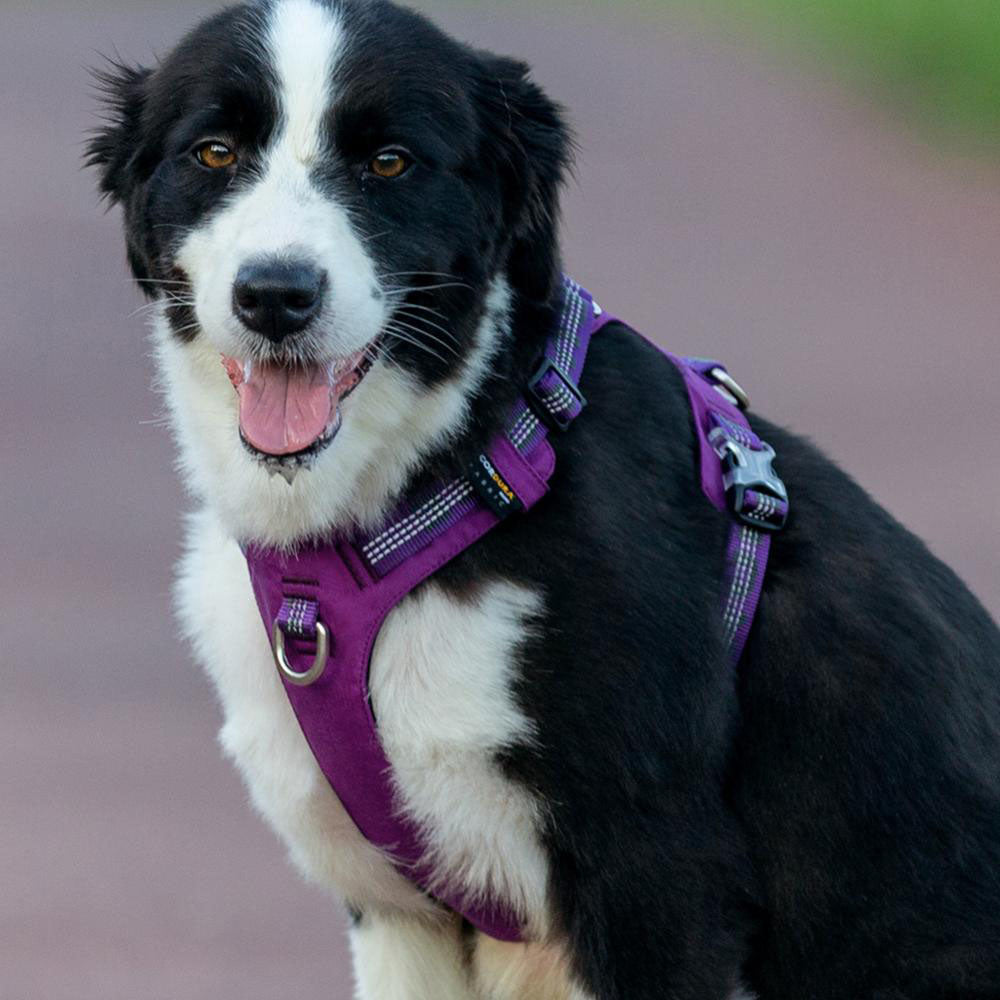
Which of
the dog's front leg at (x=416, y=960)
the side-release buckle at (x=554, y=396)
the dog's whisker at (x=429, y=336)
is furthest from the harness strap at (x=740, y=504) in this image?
Result: the dog's front leg at (x=416, y=960)

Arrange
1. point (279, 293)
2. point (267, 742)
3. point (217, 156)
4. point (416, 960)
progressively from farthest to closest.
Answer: point (416, 960) < point (267, 742) < point (217, 156) < point (279, 293)

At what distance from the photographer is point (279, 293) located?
11.4ft

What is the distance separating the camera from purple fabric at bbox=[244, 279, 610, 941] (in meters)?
3.61

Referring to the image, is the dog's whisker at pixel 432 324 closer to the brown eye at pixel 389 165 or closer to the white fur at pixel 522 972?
the brown eye at pixel 389 165

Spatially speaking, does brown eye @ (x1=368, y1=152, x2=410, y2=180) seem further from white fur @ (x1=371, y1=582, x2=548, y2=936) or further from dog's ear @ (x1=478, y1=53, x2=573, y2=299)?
white fur @ (x1=371, y1=582, x2=548, y2=936)

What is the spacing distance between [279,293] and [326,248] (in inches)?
4.8

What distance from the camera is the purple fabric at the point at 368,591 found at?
3.61 meters

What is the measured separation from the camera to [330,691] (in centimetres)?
363

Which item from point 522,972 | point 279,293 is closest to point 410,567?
point 279,293

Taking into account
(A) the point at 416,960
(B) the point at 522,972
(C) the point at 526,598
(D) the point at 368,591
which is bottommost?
(A) the point at 416,960

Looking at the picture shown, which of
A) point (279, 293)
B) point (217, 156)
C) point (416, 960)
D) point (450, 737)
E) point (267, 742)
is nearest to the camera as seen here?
point (279, 293)

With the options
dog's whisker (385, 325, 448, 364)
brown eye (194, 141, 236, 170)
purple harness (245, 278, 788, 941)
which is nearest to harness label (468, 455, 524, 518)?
purple harness (245, 278, 788, 941)

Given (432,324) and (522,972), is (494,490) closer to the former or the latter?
(432,324)

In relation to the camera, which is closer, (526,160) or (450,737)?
(450,737)
